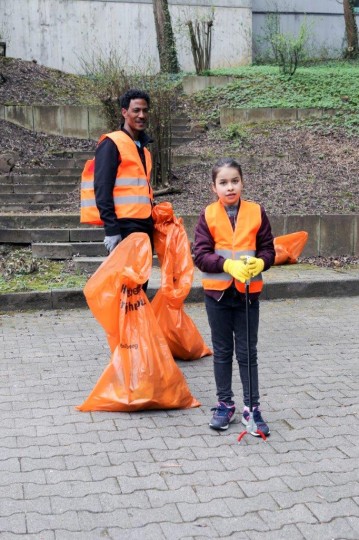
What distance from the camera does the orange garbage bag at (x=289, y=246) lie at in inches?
354

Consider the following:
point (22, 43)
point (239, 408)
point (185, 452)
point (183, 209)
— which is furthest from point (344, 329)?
point (22, 43)

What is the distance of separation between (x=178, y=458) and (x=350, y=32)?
659 inches

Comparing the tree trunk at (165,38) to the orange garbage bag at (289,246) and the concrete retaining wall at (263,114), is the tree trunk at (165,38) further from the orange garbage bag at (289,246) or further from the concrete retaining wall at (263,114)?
the orange garbage bag at (289,246)

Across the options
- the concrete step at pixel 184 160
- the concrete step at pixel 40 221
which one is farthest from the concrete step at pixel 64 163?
the concrete step at pixel 40 221

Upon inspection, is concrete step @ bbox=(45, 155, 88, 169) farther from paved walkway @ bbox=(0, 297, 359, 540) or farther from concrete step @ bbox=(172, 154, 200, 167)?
paved walkway @ bbox=(0, 297, 359, 540)

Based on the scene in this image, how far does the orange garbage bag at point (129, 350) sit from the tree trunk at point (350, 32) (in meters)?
15.6

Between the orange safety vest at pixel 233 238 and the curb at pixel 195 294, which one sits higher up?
the orange safety vest at pixel 233 238

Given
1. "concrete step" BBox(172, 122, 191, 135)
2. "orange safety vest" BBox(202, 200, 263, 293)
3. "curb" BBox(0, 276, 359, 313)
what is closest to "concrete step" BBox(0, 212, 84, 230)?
"curb" BBox(0, 276, 359, 313)

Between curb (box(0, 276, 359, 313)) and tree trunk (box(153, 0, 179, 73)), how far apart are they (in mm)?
9772

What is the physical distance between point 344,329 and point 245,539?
386 cm

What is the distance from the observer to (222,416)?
15.1 ft

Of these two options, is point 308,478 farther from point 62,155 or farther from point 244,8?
point 244,8

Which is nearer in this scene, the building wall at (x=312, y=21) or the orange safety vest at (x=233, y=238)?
the orange safety vest at (x=233, y=238)

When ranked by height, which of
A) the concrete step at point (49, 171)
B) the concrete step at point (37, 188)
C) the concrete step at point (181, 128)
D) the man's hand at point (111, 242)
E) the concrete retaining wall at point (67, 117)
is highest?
the concrete retaining wall at point (67, 117)
